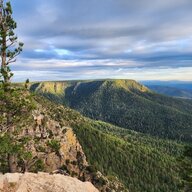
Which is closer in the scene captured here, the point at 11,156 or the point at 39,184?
the point at 39,184

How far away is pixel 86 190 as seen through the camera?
32.3 meters

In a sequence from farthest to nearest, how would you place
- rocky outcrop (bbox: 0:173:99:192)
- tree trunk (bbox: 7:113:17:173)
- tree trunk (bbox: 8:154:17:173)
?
tree trunk (bbox: 8:154:17:173) < tree trunk (bbox: 7:113:17:173) < rocky outcrop (bbox: 0:173:99:192)

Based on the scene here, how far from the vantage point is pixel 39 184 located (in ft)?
102

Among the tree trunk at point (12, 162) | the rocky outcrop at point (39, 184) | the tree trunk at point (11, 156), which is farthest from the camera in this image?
the tree trunk at point (12, 162)

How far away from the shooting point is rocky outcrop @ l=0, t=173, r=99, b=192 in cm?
3056

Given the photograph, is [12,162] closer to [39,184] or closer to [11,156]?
[11,156]

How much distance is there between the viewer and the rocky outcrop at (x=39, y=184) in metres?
30.6

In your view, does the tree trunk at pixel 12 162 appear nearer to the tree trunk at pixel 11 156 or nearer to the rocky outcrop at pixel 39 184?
the tree trunk at pixel 11 156

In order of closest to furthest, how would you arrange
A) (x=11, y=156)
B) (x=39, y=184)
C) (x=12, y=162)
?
(x=39, y=184) < (x=11, y=156) < (x=12, y=162)

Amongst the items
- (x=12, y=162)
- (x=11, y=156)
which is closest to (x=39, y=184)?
(x=11, y=156)

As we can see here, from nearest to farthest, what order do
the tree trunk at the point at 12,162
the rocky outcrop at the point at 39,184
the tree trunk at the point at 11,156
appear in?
the rocky outcrop at the point at 39,184 < the tree trunk at the point at 11,156 < the tree trunk at the point at 12,162

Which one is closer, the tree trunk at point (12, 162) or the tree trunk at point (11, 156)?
the tree trunk at point (11, 156)

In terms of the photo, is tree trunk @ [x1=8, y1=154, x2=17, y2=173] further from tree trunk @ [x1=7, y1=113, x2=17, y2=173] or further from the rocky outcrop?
the rocky outcrop

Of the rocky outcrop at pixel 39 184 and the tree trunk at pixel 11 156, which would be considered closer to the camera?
the rocky outcrop at pixel 39 184
